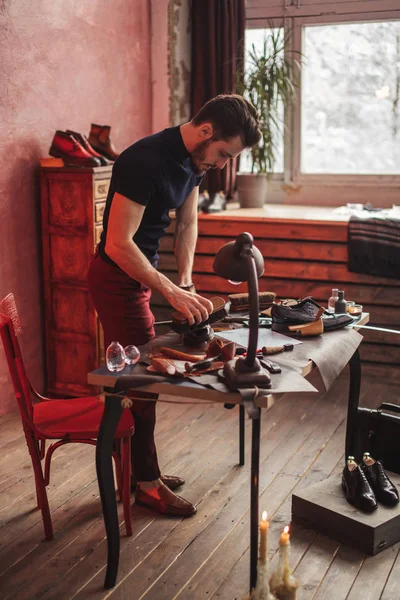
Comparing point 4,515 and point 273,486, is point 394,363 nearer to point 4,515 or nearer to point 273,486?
point 273,486

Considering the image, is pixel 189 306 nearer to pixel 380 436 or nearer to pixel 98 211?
pixel 380 436

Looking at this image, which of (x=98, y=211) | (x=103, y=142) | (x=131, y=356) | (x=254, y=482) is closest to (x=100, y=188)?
(x=98, y=211)

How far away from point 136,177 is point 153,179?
0.23 feet

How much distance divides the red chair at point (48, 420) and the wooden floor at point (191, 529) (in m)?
0.15

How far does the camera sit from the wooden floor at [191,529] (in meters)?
2.69

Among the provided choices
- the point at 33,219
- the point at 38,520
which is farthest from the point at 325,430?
the point at 33,219

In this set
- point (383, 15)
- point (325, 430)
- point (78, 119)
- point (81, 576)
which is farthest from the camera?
point (383, 15)

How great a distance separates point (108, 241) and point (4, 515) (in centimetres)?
126

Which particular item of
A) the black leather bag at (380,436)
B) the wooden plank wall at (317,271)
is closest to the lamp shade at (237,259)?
the black leather bag at (380,436)

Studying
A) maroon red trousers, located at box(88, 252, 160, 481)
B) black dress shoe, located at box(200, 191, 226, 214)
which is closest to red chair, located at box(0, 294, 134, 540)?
maroon red trousers, located at box(88, 252, 160, 481)

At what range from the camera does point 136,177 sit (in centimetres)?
283

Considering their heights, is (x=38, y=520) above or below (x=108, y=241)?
below

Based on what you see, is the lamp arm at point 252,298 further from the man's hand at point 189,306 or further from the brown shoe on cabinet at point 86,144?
the brown shoe on cabinet at point 86,144

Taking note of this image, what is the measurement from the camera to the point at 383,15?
210 inches
